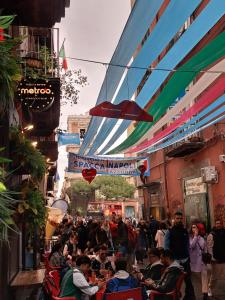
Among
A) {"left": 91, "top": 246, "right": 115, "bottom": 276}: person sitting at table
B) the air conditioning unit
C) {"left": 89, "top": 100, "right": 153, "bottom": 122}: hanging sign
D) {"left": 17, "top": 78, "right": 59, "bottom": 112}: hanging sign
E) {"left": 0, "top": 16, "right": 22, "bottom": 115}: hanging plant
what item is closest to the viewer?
{"left": 0, "top": 16, "right": 22, "bottom": 115}: hanging plant

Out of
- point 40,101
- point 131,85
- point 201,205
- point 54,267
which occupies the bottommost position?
point 54,267

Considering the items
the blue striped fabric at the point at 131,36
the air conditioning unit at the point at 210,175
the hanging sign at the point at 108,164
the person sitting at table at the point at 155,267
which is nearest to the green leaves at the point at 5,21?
the blue striped fabric at the point at 131,36

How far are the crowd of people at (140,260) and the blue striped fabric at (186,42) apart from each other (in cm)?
315

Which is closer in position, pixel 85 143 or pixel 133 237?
pixel 85 143

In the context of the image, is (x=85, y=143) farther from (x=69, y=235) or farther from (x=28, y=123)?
(x=28, y=123)

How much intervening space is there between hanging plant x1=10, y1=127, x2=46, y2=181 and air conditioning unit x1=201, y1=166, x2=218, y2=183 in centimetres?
1026

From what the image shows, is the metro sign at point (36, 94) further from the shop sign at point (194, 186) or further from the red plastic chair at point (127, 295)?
the shop sign at point (194, 186)

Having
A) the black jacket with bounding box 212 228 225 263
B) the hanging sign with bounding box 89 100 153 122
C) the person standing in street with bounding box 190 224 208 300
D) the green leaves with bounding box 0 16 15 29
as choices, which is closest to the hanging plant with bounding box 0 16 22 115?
the green leaves with bounding box 0 16 15 29

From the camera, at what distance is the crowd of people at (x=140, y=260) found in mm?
5793

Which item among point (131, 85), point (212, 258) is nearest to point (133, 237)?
point (212, 258)

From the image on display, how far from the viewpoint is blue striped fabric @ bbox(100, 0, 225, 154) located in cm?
534

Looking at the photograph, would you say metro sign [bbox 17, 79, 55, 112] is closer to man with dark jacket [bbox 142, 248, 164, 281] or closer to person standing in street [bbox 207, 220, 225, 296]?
man with dark jacket [bbox 142, 248, 164, 281]

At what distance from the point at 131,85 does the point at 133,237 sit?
8981 millimetres

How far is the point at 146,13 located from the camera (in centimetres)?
561
